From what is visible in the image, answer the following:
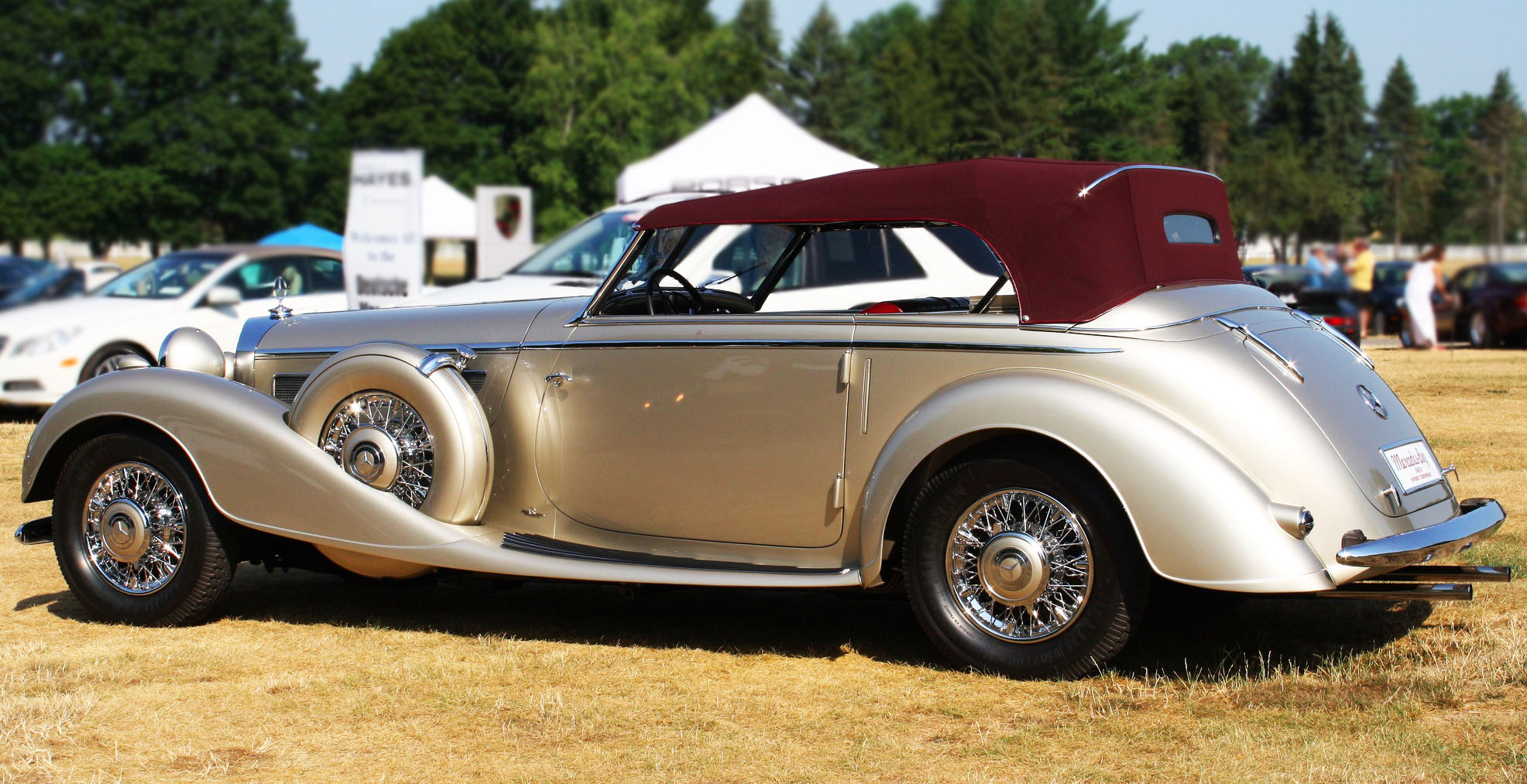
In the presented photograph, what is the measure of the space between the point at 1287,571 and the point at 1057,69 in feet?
201

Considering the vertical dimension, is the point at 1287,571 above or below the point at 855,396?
below

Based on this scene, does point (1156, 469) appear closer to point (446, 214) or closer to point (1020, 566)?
point (1020, 566)

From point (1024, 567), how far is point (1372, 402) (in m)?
1.24

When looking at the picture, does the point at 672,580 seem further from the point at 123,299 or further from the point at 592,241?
the point at 123,299

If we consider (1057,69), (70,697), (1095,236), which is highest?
(1057,69)

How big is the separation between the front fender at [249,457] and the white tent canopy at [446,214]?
33458 millimetres

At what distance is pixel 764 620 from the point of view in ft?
17.1

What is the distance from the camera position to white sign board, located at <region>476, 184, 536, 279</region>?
16.1 meters

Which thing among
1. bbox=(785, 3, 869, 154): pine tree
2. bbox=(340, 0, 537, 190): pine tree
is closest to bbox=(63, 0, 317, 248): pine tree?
bbox=(340, 0, 537, 190): pine tree

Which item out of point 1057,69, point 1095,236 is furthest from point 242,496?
point 1057,69

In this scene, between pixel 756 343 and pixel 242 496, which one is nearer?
pixel 756 343

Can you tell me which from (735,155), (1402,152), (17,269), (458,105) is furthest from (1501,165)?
(17,269)

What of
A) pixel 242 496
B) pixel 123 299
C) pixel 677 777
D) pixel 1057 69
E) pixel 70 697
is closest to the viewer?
pixel 677 777

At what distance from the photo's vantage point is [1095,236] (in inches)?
167
